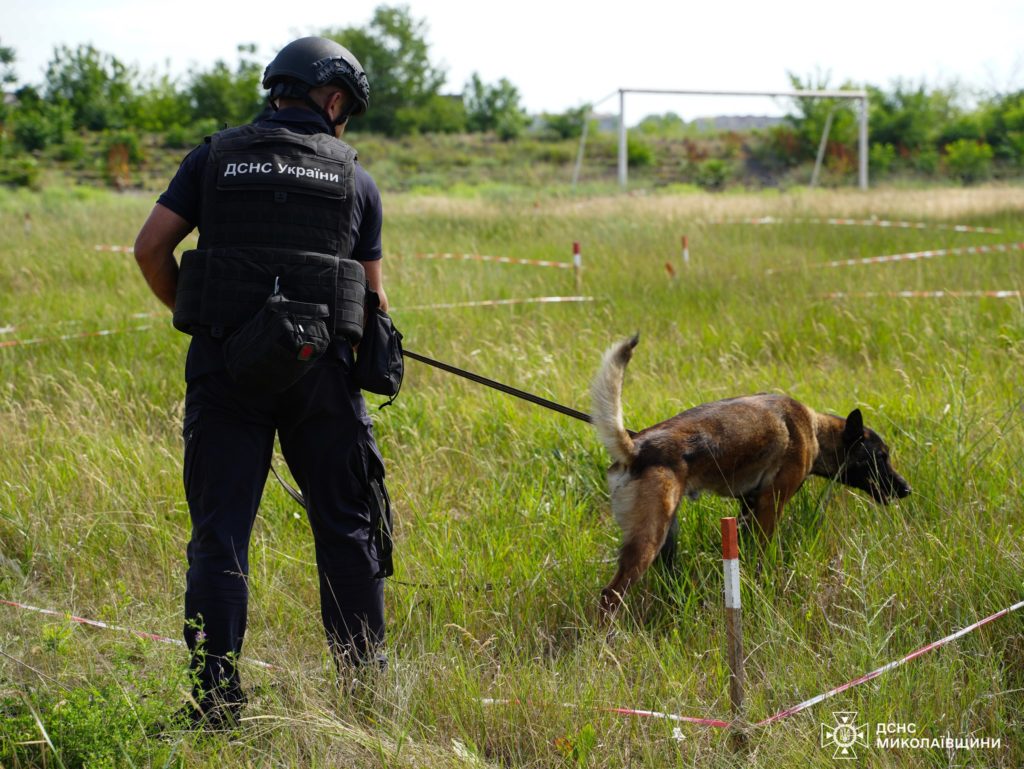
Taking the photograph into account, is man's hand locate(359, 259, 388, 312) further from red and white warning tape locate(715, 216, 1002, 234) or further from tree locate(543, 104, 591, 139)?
tree locate(543, 104, 591, 139)

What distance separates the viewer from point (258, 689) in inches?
117

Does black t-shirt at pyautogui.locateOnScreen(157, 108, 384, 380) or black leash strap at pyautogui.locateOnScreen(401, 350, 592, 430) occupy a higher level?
black t-shirt at pyautogui.locateOnScreen(157, 108, 384, 380)

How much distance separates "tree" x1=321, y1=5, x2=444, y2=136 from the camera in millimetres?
61062

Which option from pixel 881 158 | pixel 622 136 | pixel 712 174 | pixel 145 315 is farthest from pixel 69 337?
pixel 881 158

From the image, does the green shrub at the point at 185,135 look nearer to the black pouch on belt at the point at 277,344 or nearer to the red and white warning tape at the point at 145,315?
the red and white warning tape at the point at 145,315

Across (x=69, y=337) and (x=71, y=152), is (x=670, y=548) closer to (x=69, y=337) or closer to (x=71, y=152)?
(x=69, y=337)

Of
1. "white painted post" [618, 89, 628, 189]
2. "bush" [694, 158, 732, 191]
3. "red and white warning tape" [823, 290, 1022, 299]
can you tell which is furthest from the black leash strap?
"bush" [694, 158, 732, 191]

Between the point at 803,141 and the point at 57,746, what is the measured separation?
4654cm

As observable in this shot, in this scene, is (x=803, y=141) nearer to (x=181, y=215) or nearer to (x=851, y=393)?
(x=851, y=393)

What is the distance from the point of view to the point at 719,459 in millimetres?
3613

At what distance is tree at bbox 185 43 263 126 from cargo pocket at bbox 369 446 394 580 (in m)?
55.6

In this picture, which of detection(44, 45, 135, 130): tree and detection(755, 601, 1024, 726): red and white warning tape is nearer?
detection(755, 601, 1024, 726): red and white warning tape

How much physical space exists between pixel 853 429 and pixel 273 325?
2679 mm

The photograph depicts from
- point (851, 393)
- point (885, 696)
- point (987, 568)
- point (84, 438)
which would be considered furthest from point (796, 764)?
point (84, 438)
